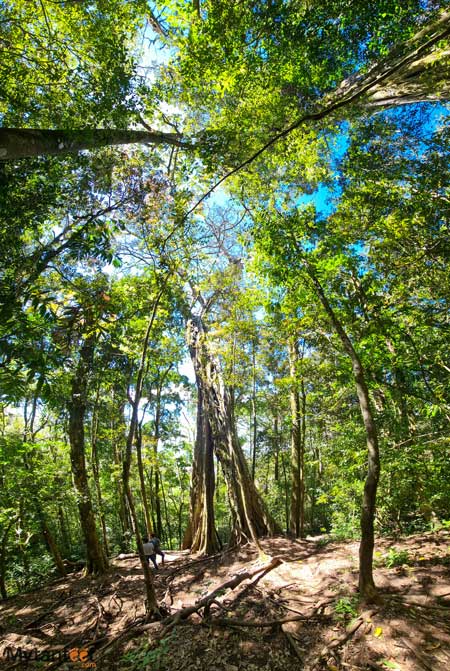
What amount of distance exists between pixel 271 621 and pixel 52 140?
6.03m

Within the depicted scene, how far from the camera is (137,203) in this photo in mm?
5109

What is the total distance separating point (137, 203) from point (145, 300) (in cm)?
165

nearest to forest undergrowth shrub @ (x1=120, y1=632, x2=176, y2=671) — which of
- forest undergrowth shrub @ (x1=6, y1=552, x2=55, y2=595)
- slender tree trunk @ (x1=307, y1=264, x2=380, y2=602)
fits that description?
slender tree trunk @ (x1=307, y1=264, x2=380, y2=602)

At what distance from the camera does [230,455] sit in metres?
8.67

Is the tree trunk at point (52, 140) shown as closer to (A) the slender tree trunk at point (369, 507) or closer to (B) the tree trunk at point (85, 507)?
(A) the slender tree trunk at point (369, 507)

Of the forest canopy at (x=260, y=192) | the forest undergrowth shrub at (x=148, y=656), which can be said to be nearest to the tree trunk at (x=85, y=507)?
the forest canopy at (x=260, y=192)

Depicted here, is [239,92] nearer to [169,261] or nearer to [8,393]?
[169,261]

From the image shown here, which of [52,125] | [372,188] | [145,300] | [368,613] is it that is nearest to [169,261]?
[145,300]

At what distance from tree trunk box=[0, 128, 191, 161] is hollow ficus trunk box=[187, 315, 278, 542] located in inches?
250

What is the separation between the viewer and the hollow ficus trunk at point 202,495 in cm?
902

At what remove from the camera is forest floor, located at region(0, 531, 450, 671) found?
3084mm

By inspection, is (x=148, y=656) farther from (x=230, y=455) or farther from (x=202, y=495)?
(x=202, y=495)

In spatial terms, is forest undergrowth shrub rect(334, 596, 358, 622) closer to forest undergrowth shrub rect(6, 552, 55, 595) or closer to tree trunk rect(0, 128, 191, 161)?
tree trunk rect(0, 128, 191, 161)

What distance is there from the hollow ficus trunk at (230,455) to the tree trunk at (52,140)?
6.36 m
